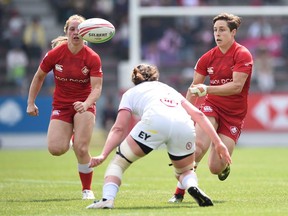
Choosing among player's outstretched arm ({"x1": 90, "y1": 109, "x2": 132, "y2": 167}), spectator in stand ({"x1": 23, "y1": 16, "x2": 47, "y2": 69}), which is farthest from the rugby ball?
spectator in stand ({"x1": 23, "y1": 16, "x2": 47, "y2": 69})

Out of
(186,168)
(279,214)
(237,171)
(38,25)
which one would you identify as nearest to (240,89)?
(186,168)

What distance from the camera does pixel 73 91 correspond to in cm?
1201

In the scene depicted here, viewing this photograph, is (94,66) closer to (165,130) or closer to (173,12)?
(165,130)

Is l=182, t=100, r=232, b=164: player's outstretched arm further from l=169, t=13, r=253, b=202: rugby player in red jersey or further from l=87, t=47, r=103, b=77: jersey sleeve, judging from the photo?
l=87, t=47, r=103, b=77: jersey sleeve

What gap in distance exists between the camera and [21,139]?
25.7 meters

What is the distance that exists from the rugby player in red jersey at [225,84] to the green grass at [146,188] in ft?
2.40

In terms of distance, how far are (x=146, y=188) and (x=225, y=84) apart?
260cm

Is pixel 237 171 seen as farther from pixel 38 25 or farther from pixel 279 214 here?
pixel 38 25

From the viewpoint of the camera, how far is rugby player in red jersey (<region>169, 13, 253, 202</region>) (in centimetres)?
1112

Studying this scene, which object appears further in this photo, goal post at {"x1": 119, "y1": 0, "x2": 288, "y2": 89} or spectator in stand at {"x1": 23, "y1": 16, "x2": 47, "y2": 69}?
spectator in stand at {"x1": 23, "y1": 16, "x2": 47, "y2": 69}

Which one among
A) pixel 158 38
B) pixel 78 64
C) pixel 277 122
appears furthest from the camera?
pixel 158 38

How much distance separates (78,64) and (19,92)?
15.3 m

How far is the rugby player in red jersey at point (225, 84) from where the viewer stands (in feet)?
36.5

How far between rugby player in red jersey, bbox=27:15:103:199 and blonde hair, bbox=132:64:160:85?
1905 millimetres
